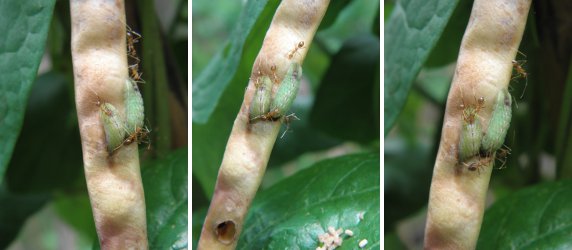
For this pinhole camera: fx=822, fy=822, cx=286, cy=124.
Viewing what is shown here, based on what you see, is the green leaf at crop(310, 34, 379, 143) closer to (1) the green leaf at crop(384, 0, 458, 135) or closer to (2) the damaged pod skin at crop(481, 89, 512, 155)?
(1) the green leaf at crop(384, 0, 458, 135)

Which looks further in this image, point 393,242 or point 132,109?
point 393,242

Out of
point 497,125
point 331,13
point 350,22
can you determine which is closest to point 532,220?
point 497,125

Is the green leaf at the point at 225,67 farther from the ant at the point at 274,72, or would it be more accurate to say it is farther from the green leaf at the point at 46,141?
the green leaf at the point at 46,141

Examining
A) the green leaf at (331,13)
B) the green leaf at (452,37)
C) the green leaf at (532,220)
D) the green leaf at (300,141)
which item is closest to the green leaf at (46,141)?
the green leaf at (300,141)

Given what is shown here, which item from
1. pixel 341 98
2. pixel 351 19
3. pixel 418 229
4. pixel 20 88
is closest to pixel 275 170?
pixel 341 98

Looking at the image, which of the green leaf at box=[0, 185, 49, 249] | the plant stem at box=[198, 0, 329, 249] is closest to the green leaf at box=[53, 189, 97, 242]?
the green leaf at box=[0, 185, 49, 249]

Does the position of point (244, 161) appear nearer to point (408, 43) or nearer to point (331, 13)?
point (408, 43)

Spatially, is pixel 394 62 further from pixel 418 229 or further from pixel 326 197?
pixel 418 229
